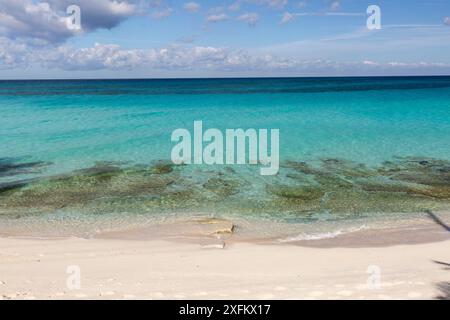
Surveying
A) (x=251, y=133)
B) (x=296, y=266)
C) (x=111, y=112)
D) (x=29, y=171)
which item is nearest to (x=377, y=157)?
(x=251, y=133)

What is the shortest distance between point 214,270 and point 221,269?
18 centimetres

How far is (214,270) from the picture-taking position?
987 cm

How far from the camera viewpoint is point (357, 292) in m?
8.52

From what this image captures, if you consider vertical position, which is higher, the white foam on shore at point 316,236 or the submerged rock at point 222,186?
the submerged rock at point 222,186

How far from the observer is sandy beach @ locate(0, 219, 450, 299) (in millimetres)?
8555

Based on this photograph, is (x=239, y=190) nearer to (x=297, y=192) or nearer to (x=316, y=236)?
(x=297, y=192)

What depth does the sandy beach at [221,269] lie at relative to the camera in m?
8.55

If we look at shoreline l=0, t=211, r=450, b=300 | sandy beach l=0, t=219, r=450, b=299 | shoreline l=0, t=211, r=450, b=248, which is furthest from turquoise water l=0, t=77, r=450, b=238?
sandy beach l=0, t=219, r=450, b=299

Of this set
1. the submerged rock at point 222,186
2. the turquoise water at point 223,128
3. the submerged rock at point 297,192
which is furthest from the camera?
the submerged rock at point 222,186

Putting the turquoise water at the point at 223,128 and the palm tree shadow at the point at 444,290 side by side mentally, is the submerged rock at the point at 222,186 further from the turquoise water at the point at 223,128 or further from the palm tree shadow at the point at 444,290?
the palm tree shadow at the point at 444,290

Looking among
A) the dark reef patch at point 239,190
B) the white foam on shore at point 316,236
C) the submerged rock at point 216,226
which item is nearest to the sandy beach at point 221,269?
the white foam on shore at point 316,236

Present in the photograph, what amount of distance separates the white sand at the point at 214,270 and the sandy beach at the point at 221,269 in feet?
0.07

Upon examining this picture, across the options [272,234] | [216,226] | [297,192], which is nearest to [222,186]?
[297,192]

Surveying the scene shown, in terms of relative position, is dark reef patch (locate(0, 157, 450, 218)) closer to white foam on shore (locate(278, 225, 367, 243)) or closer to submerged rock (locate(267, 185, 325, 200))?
submerged rock (locate(267, 185, 325, 200))
